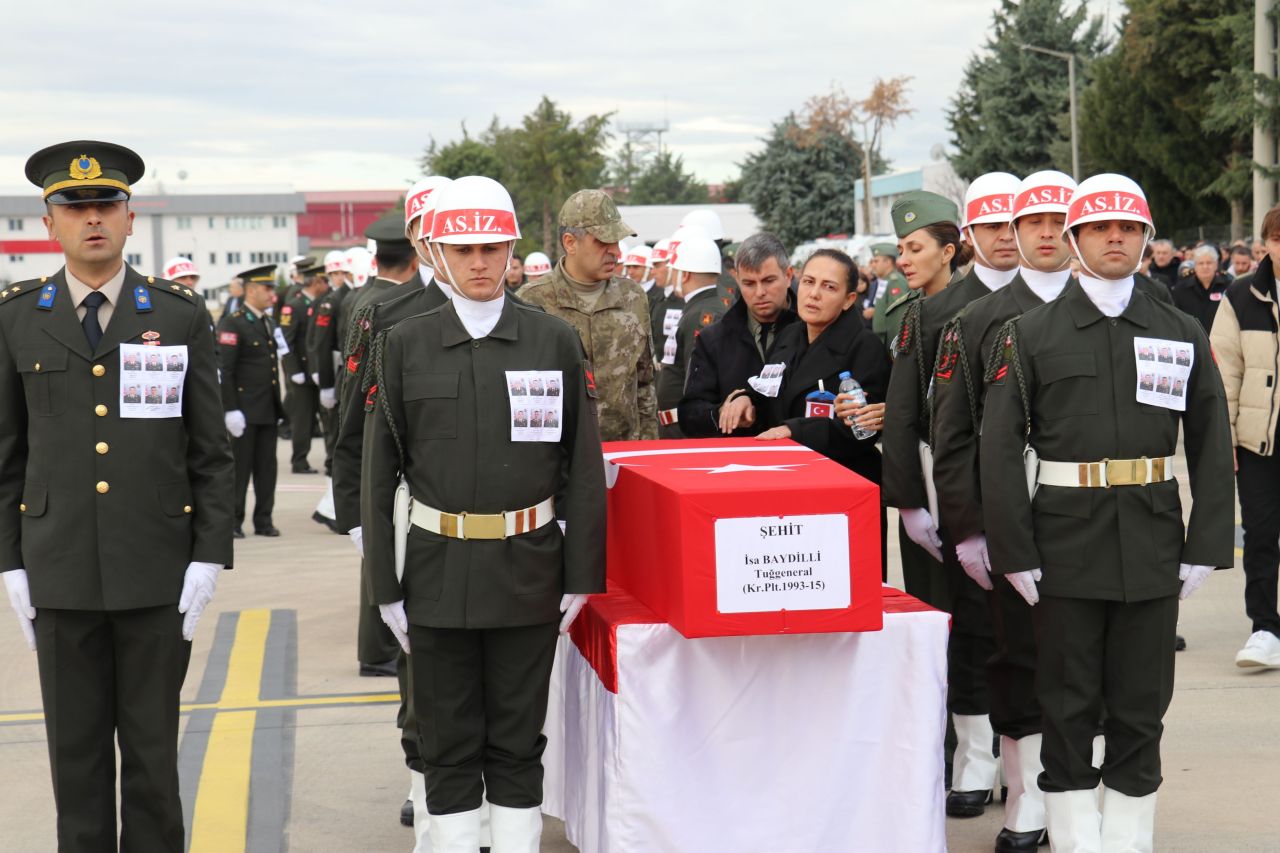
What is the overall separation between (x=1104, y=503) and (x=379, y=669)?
4436mm

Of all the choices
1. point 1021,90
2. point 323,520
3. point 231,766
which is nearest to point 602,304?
point 231,766

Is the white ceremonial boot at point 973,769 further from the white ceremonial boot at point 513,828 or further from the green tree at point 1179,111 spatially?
the green tree at point 1179,111

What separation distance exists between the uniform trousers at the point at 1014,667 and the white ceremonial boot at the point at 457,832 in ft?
6.31

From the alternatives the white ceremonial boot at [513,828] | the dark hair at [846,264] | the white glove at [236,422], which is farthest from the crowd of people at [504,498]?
the white glove at [236,422]

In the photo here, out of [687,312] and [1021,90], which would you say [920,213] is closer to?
[687,312]

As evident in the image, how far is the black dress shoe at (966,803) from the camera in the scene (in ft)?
18.8

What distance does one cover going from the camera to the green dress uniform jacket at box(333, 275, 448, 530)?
5.15 metres

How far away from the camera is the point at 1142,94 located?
1623 inches

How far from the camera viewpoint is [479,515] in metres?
4.59

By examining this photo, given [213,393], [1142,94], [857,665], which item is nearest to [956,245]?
[857,665]

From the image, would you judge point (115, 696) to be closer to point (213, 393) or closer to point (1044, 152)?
point (213, 393)

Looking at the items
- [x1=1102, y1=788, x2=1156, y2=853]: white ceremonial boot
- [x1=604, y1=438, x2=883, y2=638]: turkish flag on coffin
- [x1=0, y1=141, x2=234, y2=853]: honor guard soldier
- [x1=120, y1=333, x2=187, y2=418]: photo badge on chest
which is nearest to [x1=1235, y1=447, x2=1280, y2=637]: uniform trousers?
[x1=1102, y1=788, x2=1156, y2=853]: white ceremonial boot

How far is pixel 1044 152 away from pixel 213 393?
51.4m

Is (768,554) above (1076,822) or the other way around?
above
